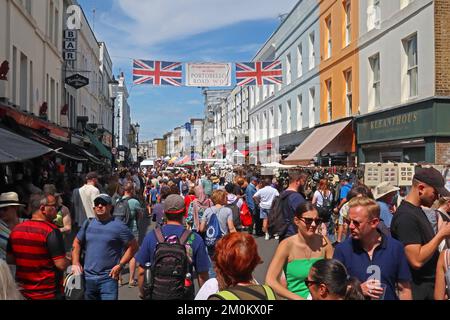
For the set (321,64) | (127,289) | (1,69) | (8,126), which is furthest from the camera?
(321,64)

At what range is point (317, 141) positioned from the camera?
2241 cm

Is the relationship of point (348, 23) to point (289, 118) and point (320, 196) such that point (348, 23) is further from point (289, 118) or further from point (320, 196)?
point (320, 196)

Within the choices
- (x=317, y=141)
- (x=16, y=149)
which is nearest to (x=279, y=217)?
(x=16, y=149)

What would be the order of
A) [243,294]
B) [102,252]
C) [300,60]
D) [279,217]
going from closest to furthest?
[243,294]
[102,252]
[279,217]
[300,60]

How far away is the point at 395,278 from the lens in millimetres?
3701

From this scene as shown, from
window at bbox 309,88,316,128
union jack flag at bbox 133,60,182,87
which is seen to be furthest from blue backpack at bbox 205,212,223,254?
window at bbox 309,88,316,128

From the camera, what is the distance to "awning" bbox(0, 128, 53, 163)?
25.4ft

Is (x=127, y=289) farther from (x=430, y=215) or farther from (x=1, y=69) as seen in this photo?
(x=1, y=69)

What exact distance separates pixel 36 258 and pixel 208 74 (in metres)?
16.0

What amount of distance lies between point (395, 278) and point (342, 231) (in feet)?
15.4

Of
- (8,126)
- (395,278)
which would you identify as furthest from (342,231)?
(8,126)

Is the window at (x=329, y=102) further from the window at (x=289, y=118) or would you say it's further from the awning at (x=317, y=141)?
the window at (x=289, y=118)

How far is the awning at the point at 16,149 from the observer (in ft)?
25.4
